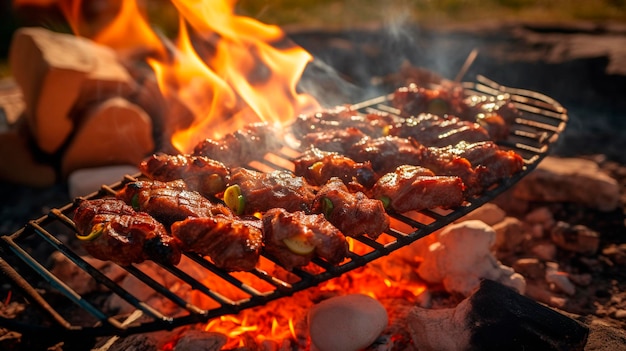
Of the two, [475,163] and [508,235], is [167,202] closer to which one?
[475,163]

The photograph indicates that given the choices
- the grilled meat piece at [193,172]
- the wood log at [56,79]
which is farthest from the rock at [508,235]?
the wood log at [56,79]

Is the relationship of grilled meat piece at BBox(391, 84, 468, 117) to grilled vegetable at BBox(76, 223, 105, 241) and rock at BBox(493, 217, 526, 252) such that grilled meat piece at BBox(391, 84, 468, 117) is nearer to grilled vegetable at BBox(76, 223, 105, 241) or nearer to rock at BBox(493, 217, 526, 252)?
rock at BBox(493, 217, 526, 252)

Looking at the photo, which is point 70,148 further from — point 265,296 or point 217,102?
point 265,296

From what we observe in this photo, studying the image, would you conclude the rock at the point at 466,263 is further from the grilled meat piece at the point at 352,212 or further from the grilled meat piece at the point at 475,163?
the grilled meat piece at the point at 352,212

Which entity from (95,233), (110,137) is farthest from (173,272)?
(110,137)

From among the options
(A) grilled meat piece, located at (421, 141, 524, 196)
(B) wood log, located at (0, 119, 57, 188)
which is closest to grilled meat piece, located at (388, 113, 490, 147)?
(A) grilled meat piece, located at (421, 141, 524, 196)
